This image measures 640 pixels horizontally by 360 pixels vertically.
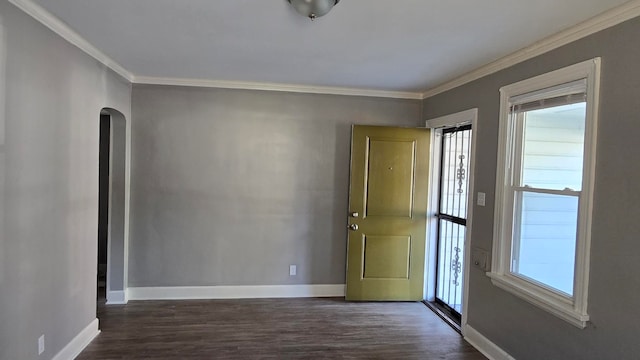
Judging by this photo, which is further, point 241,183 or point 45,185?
point 241,183

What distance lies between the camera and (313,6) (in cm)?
212

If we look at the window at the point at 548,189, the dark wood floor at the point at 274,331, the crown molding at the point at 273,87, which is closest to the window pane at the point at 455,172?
the crown molding at the point at 273,87

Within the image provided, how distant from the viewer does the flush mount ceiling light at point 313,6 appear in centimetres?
209

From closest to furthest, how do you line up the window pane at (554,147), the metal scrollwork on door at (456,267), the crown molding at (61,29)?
the crown molding at (61,29) < the window pane at (554,147) < the metal scrollwork on door at (456,267)

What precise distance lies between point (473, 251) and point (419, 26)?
205 centimetres

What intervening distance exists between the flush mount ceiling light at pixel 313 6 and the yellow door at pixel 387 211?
2272 mm

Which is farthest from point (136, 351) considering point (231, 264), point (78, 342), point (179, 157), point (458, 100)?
point (458, 100)

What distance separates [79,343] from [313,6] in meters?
3.09

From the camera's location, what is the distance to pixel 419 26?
248 centimetres

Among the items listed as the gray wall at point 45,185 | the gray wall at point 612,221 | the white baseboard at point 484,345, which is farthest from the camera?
the white baseboard at point 484,345

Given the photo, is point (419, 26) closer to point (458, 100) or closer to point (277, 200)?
point (458, 100)

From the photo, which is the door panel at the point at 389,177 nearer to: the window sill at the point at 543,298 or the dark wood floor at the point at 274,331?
the dark wood floor at the point at 274,331

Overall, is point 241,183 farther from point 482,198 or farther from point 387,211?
point 482,198

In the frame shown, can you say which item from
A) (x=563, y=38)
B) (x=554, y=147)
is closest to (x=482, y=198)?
(x=554, y=147)
